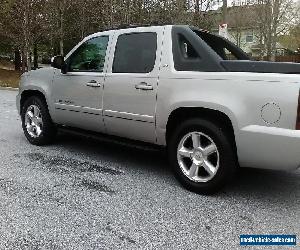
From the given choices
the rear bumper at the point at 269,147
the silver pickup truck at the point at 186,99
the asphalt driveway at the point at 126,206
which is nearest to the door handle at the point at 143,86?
the silver pickup truck at the point at 186,99

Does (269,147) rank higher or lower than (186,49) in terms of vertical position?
lower

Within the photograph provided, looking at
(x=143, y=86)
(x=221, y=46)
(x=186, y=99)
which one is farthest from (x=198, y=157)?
(x=221, y=46)

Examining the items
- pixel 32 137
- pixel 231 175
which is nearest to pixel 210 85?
pixel 231 175

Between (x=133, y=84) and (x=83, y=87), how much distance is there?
0.96m

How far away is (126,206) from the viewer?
11.7 ft

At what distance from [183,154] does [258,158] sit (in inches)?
32.4

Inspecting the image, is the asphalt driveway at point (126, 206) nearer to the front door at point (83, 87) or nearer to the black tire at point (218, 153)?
the black tire at point (218, 153)

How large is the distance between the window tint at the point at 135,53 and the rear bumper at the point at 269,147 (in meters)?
1.42

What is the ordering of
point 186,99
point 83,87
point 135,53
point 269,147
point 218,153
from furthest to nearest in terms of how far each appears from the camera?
1. point 83,87
2. point 135,53
3. point 186,99
4. point 218,153
5. point 269,147

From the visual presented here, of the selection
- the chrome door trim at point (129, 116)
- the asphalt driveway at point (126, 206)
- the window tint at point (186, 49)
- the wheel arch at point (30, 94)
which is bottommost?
the asphalt driveway at point (126, 206)

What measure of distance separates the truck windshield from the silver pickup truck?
0.02 m

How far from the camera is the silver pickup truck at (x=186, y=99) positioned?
11.2 ft

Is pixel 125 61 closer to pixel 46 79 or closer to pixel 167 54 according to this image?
pixel 167 54

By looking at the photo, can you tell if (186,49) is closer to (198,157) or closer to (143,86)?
(143,86)
